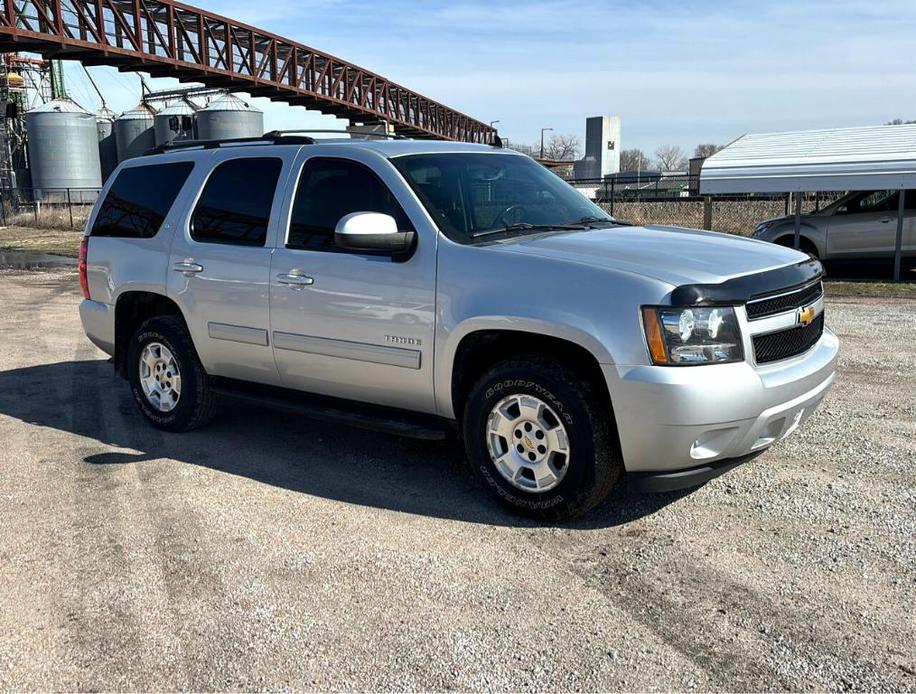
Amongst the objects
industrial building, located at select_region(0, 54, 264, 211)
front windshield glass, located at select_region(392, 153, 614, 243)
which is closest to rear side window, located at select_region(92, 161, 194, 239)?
front windshield glass, located at select_region(392, 153, 614, 243)

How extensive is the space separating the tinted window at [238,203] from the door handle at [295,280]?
36cm

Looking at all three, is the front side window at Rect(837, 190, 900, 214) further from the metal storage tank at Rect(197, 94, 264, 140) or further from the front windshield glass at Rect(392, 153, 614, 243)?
the metal storage tank at Rect(197, 94, 264, 140)

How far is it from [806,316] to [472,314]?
173cm

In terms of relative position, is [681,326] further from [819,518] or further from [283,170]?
[283,170]

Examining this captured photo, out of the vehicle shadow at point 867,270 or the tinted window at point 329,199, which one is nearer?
the tinted window at point 329,199

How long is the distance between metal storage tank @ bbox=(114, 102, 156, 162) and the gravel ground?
44.7 metres

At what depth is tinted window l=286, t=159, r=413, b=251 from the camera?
16.1 ft

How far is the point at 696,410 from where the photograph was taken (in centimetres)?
376

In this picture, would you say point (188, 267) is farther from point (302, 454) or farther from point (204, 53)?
point (204, 53)

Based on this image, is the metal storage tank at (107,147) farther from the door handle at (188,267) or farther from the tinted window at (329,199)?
the tinted window at (329,199)

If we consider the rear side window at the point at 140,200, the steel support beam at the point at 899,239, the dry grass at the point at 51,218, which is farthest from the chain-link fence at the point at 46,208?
the steel support beam at the point at 899,239

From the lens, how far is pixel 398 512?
4.53 m

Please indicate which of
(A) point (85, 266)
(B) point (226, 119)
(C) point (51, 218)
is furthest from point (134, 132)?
(A) point (85, 266)

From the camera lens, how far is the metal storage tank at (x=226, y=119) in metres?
42.2
